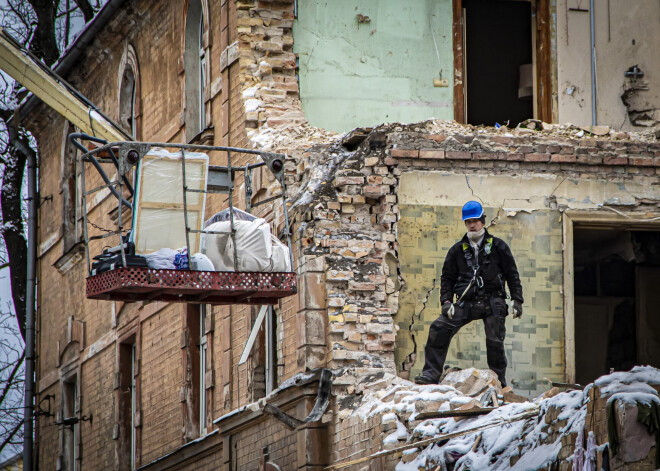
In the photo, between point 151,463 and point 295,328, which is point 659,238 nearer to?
point 295,328

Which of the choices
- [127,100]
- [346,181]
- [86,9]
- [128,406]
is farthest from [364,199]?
[86,9]

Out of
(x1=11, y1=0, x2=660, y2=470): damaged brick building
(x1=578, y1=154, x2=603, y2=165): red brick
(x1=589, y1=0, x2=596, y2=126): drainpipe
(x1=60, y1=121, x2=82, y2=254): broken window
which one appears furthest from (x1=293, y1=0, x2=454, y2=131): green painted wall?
(x1=60, y1=121, x2=82, y2=254): broken window

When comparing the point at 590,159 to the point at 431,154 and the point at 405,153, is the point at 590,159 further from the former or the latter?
the point at 405,153

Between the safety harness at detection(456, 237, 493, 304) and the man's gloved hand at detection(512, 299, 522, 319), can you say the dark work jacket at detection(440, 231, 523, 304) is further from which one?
the man's gloved hand at detection(512, 299, 522, 319)

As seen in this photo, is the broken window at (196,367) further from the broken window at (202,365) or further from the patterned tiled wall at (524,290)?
the patterned tiled wall at (524,290)

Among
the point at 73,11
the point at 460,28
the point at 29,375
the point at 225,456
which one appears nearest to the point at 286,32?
the point at 460,28

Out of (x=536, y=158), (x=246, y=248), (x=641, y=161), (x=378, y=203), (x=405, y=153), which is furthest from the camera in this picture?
(x=641, y=161)

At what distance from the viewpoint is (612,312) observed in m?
22.5

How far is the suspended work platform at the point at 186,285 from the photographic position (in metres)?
14.8

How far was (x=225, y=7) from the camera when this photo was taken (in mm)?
20281

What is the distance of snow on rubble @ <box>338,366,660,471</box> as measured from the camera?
11.2m

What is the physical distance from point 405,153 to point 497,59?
351 centimetres

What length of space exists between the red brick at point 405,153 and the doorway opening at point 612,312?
4410 millimetres

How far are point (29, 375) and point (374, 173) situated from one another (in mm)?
12576
